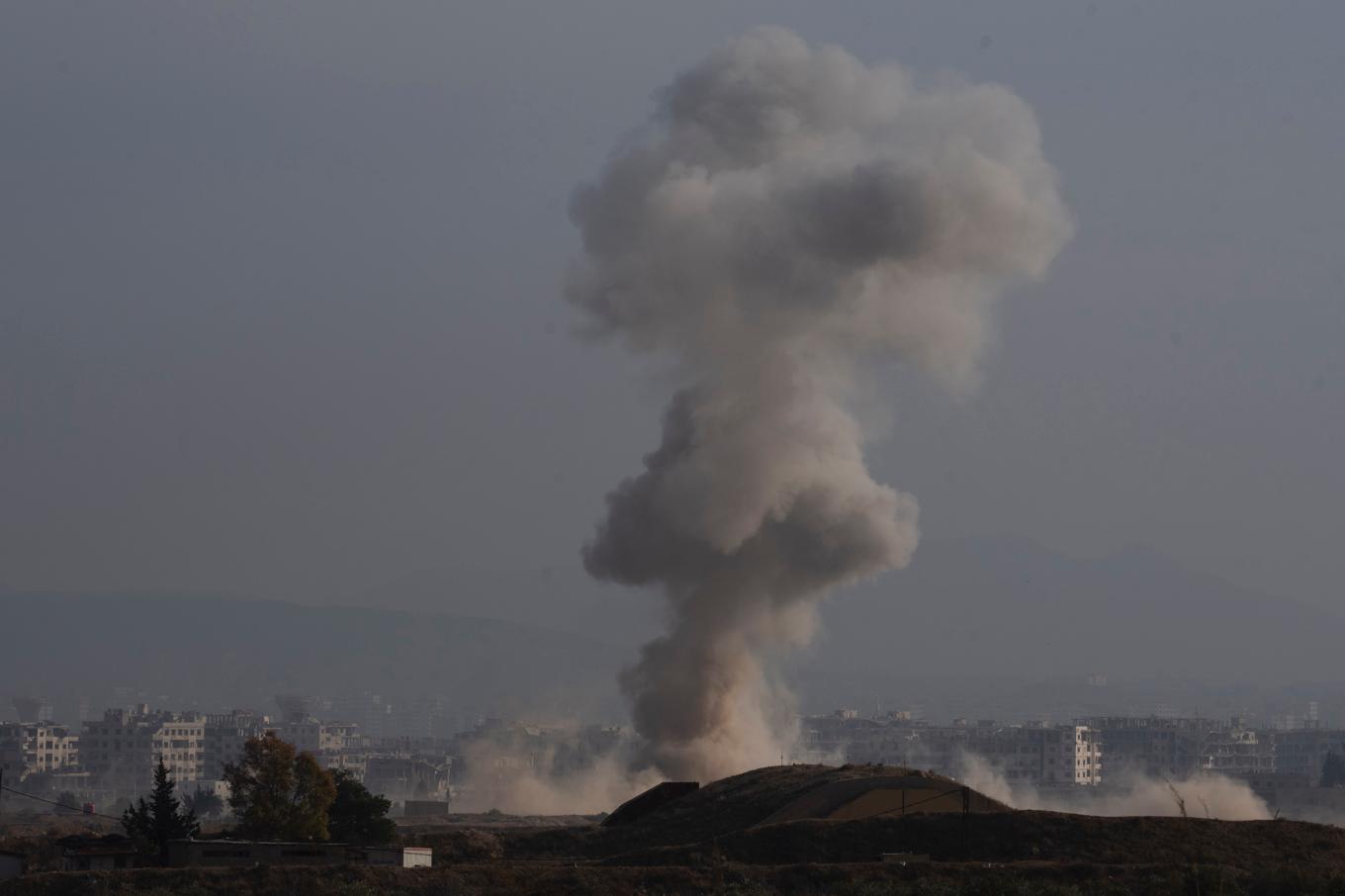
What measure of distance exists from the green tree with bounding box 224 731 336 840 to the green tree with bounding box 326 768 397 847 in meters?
1.25

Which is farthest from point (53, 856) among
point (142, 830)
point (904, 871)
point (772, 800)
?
point (904, 871)

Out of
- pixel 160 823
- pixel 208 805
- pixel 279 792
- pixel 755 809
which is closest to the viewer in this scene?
pixel 160 823

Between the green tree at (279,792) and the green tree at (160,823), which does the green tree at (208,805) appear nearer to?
the green tree at (279,792)

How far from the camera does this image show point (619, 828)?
270ft

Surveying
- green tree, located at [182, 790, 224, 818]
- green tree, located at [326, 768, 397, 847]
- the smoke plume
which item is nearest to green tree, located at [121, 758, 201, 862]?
green tree, located at [326, 768, 397, 847]

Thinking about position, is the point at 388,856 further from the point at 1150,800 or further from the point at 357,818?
the point at 1150,800

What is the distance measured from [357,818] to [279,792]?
4.48 m

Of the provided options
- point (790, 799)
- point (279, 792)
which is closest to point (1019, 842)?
point (790, 799)

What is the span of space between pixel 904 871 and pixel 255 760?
36.6m

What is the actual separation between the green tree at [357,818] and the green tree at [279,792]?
1.25 meters

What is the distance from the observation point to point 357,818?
298 feet

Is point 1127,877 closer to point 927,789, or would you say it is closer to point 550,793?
point 927,789

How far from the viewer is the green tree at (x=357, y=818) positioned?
88.0m

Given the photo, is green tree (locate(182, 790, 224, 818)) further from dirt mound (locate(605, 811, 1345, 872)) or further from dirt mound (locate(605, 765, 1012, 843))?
dirt mound (locate(605, 811, 1345, 872))
